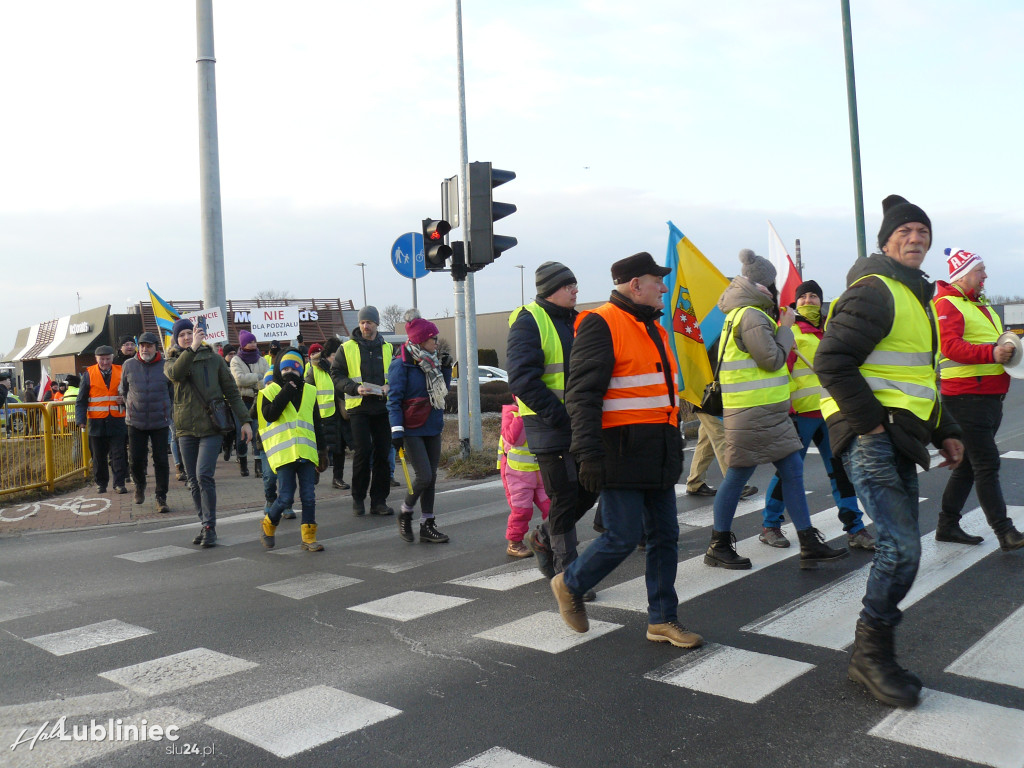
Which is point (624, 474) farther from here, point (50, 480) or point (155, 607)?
point (50, 480)

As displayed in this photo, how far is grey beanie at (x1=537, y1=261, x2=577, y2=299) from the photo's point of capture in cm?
550

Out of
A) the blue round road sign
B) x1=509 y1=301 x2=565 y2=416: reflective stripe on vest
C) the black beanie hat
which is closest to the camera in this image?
the black beanie hat

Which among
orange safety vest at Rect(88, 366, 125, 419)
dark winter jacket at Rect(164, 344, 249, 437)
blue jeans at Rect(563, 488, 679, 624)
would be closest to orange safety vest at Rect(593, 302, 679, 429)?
blue jeans at Rect(563, 488, 679, 624)

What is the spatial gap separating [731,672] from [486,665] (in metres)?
1.12

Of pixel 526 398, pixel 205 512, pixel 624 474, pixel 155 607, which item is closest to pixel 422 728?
pixel 624 474

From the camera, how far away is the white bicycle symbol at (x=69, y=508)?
9.73 m

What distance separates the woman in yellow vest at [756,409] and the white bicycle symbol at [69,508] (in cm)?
727

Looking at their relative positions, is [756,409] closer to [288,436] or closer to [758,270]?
[758,270]

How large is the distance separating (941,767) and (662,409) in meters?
1.90

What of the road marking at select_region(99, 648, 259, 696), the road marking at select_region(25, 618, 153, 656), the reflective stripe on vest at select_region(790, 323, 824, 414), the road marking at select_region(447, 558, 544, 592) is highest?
the reflective stripe on vest at select_region(790, 323, 824, 414)

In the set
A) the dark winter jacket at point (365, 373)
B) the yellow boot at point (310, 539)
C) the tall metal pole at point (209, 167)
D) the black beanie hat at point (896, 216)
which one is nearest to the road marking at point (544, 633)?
the black beanie hat at point (896, 216)

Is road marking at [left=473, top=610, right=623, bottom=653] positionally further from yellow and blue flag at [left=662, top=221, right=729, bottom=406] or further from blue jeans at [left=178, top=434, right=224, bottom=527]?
blue jeans at [left=178, top=434, right=224, bottom=527]

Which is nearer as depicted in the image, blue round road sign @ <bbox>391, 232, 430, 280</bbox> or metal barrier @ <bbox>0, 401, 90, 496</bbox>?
metal barrier @ <bbox>0, 401, 90, 496</bbox>

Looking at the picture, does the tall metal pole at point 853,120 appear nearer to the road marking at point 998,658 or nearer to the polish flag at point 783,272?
the polish flag at point 783,272
